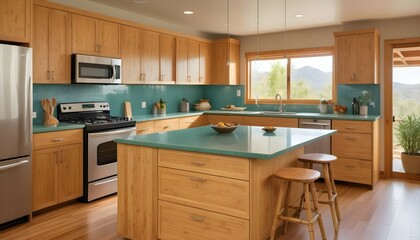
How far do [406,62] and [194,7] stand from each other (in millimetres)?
3211

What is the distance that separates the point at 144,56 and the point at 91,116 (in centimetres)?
114

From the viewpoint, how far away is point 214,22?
5.55 metres

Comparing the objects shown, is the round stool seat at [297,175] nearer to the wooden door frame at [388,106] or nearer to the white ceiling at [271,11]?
the white ceiling at [271,11]

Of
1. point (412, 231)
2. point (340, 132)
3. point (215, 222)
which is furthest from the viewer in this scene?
point (340, 132)

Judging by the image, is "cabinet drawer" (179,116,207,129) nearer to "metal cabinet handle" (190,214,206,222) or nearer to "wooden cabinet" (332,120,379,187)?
"wooden cabinet" (332,120,379,187)

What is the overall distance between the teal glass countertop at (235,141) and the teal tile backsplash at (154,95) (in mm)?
1784

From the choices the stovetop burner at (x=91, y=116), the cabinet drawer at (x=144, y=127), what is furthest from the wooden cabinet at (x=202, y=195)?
the cabinet drawer at (x=144, y=127)

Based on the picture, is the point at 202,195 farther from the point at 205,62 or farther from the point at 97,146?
the point at 205,62

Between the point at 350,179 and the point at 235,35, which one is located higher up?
the point at 235,35

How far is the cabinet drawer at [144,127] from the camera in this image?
4688mm

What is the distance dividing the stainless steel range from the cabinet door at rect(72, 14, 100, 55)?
71 centimetres

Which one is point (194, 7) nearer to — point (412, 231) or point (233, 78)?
point (233, 78)

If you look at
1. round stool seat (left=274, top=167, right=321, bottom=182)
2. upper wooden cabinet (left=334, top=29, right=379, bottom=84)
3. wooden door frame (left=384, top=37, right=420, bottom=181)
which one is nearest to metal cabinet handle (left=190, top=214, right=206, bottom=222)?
round stool seat (left=274, top=167, right=321, bottom=182)

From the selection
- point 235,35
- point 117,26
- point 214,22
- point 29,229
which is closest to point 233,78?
point 235,35
